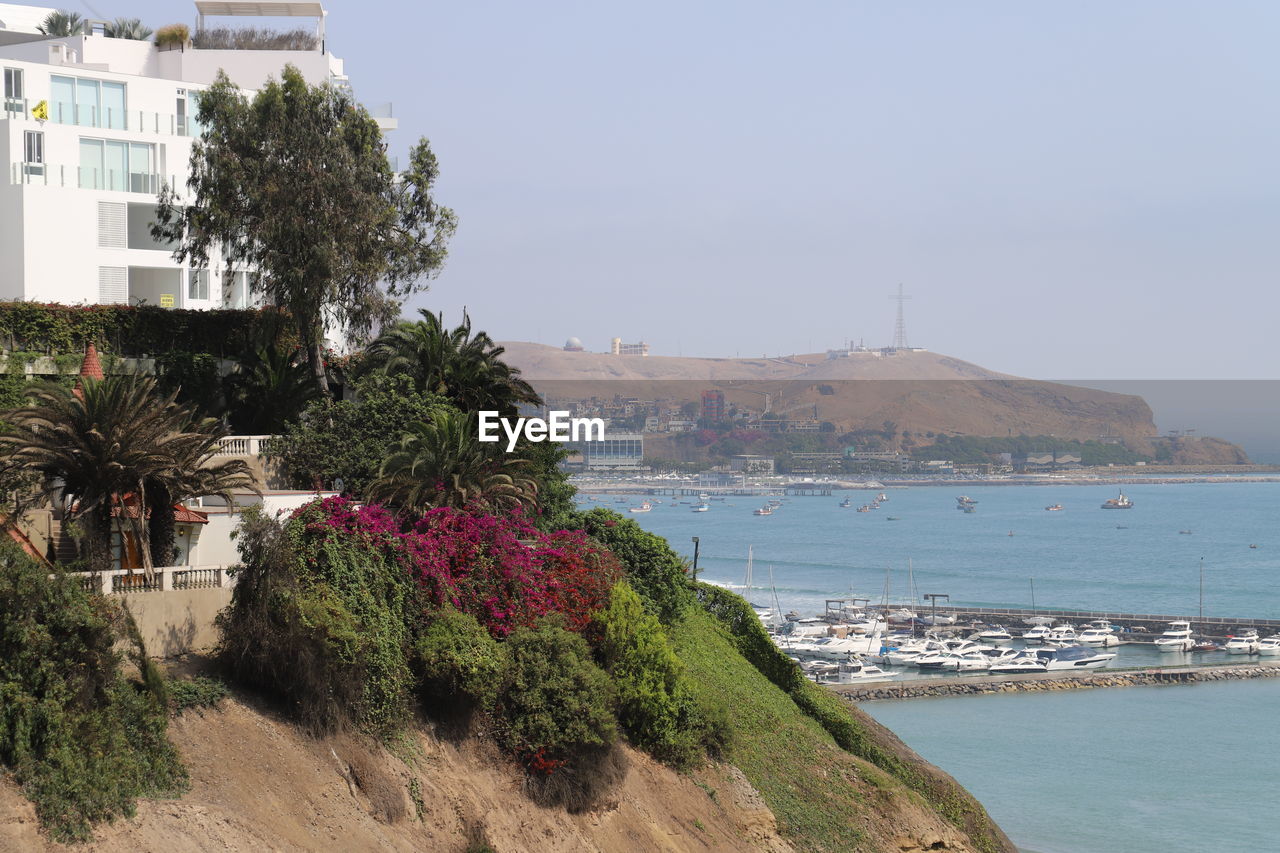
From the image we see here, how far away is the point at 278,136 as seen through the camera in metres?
35.7

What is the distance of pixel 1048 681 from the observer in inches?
3831

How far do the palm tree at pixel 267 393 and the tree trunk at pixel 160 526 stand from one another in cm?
1135

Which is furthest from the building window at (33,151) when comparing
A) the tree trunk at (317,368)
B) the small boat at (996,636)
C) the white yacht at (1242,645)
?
the white yacht at (1242,645)

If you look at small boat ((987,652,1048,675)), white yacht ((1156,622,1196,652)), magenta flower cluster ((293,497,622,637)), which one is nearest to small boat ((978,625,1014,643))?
small boat ((987,652,1048,675))

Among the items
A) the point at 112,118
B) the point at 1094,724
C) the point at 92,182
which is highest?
the point at 112,118

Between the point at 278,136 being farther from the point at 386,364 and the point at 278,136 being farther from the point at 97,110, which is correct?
the point at 97,110

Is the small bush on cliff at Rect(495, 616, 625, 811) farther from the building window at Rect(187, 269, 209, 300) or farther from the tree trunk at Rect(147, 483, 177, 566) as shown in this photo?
the building window at Rect(187, 269, 209, 300)

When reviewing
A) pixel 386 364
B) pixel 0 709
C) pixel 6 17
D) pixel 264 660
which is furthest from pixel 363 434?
pixel 6 17

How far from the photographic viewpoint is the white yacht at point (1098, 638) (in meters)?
107

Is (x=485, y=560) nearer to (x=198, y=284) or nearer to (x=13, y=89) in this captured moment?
(x=198, y=284)

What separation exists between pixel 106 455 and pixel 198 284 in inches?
875

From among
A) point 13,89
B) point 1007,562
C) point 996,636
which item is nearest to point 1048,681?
point 996,636

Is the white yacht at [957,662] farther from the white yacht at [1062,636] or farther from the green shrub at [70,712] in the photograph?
the green shrub at [70,712]

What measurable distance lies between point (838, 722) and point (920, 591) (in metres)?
97.1
